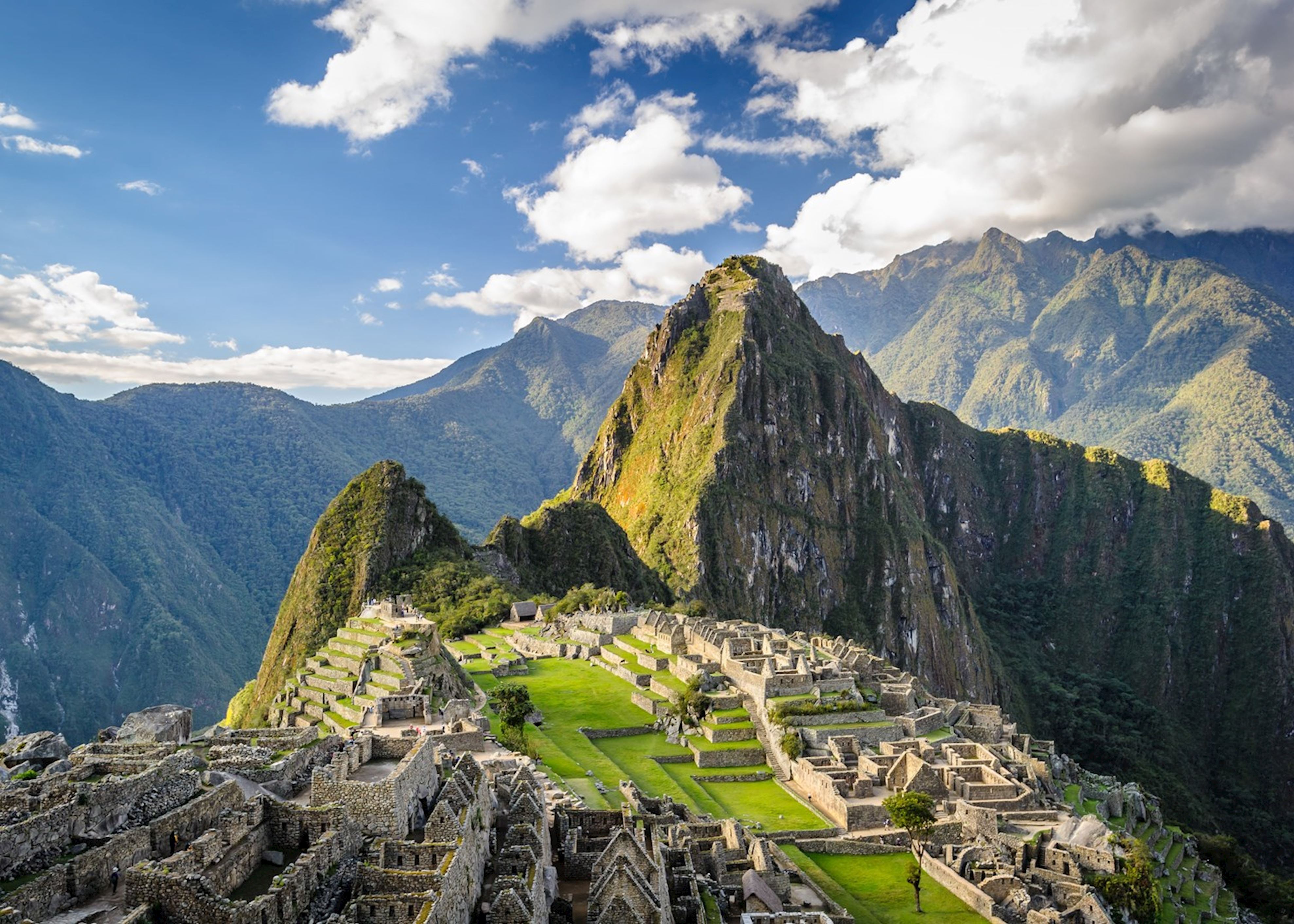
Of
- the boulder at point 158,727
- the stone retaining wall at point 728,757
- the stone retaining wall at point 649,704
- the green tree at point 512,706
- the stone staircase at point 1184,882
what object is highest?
the boulder at point 158,727

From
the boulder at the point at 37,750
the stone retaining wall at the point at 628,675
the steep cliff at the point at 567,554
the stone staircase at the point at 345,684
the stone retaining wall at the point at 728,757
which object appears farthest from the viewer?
the steep cliff at the point at 567,554

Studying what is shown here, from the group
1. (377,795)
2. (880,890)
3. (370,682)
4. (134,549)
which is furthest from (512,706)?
(134,549)

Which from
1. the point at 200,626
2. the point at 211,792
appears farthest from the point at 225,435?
the point at 211,792

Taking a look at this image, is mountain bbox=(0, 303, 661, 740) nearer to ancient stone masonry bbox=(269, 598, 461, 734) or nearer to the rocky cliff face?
the rocky cliff face

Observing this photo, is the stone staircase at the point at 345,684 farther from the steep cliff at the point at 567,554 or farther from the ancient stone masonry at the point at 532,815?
the steep cliff at the point at 567,554

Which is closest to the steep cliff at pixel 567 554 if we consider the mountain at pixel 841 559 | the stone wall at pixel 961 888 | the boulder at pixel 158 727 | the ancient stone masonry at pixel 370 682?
the mountain at pixel 841 559

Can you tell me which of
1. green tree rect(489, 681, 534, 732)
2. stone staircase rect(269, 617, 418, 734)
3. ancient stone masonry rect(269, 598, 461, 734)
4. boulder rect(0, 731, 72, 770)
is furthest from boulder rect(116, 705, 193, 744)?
green tree rect(489, 681, 534, 732)
